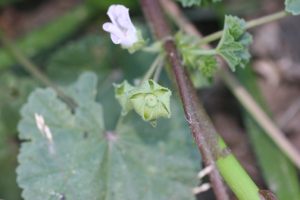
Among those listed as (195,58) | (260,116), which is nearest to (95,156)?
(195,58)

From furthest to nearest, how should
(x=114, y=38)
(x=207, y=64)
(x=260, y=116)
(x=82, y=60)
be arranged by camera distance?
1. (x=82, y=60)
2. (x=260, y=116)
3. (x=207, y=64)
4. (x=114, y=38)

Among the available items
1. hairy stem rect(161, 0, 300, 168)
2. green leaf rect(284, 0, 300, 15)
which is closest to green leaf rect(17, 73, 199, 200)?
hairy stem rect(161, 0, 300, 168)

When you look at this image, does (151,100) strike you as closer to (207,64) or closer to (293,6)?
(207,64)

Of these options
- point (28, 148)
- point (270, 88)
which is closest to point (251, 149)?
point (270, 88)

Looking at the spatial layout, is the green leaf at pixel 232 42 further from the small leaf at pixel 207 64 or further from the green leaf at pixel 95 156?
the green leaf at pixel 95 156

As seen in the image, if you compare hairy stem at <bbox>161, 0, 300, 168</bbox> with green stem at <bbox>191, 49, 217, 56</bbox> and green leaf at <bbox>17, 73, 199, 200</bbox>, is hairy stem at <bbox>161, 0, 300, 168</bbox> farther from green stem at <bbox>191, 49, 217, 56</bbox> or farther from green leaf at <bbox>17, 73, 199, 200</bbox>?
green stem at <bbox>191, 49, 217, 56</bbox>

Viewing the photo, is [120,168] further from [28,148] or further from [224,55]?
[224,55]

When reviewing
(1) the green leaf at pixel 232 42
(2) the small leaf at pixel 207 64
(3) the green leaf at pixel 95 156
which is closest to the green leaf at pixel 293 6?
(1) the green leaf at pixel 232 42
